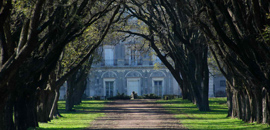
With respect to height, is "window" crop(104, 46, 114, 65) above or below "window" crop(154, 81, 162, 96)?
above

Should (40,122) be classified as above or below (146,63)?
below

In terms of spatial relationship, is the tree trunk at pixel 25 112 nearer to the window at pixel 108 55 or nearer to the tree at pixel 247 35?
the tree at pixel 247 35

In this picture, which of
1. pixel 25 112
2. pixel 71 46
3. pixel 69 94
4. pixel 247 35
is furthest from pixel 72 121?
pixel 247 35

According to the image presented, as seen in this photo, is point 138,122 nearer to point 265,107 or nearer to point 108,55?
point 265,107

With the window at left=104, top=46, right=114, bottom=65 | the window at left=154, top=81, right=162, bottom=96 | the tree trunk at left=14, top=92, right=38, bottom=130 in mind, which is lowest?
the tree trunk at left=14, top=92, right=38, bottom=130

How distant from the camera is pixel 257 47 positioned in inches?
611

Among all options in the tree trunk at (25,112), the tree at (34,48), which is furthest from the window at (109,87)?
the tree trunk at (25,112)

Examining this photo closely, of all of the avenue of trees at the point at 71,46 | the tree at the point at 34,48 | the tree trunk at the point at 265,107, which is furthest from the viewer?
the tree trunk at the point at 265,107

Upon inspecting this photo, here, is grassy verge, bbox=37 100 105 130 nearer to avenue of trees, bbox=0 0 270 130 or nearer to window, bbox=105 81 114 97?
avenue of trees, bbox=0 0 270 130

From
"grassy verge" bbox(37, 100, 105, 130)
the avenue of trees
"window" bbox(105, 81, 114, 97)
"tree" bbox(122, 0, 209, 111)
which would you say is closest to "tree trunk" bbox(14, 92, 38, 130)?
the avenue of trees

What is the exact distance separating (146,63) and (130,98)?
1373cm

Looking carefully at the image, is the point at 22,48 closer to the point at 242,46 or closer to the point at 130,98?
the point at 242,46

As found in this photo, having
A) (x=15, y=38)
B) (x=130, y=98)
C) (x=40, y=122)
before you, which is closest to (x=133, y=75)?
(x=130, y=98)

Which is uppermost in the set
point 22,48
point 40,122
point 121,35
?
point 121,35
